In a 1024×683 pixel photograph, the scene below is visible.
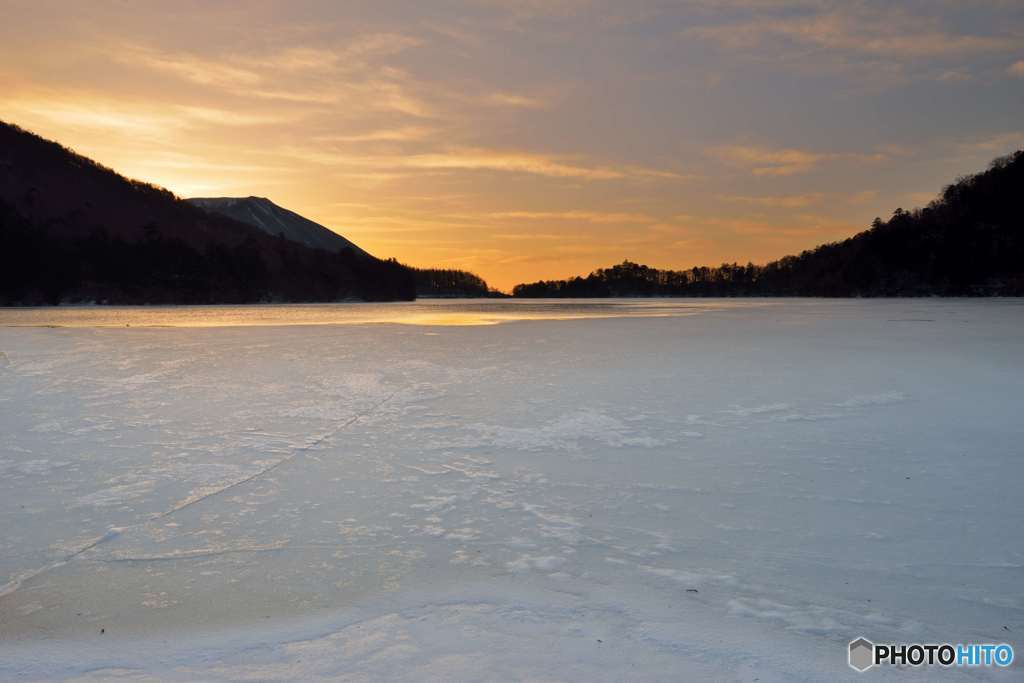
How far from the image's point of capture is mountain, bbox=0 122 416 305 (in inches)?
4432

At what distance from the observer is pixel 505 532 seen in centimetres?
477

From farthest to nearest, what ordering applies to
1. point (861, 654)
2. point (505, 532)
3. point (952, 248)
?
point (952, 248) < point (505, 532) < point (861, 654)

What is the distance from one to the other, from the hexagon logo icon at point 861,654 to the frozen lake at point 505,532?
0.17 feet

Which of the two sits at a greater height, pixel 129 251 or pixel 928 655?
pixel 129 251

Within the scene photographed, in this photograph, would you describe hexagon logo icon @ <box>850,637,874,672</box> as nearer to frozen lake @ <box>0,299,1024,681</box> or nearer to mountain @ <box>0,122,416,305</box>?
frozen lake @ <box>0,299,1024,681</box>

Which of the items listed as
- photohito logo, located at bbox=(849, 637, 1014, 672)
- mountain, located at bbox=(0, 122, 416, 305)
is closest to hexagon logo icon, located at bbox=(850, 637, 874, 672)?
photohito logo, located at bbox=(849, 637, 1014, 672)

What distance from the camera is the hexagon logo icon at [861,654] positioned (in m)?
2.97

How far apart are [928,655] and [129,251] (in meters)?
148

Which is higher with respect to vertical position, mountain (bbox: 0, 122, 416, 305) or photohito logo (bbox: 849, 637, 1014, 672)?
mountain (bbox: 0, 122, 416, 305)

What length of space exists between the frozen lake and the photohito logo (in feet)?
0.25

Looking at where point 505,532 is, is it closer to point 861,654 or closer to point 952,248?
point 861,654

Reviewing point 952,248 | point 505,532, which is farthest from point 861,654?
point 952,248

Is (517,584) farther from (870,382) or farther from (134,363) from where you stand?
(134,363)

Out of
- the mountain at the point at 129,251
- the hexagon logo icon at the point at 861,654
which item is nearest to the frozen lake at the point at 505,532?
the hexagon logo icon at the point at 861,654
